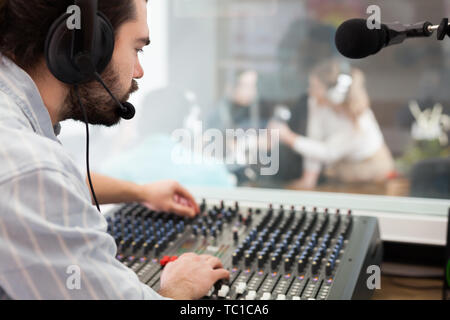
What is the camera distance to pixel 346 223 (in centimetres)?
104

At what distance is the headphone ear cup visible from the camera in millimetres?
669

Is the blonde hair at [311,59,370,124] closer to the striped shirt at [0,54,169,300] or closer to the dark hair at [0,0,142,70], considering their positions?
the dark hair at [0,0,142,70]

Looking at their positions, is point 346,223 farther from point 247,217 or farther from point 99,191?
point 99,191

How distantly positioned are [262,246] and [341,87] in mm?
2458

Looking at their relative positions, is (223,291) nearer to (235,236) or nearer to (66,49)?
(235,236)

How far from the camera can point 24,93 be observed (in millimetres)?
682

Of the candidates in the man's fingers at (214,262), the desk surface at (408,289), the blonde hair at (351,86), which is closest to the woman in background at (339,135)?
the blonde hair at (351,86)

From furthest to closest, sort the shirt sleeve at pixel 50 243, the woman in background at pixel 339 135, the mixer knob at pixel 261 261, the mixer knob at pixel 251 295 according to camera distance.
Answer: the woman in background at pixel 339 135 < the mixer knob at pixel 261 261 < the mixer knob at pixel 251 295 < the shirt sleeve at pixel 50 243

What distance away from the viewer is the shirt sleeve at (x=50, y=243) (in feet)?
1.77

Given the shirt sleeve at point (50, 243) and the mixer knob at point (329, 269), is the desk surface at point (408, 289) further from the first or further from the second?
the shirt sleeve at point (50, 243)

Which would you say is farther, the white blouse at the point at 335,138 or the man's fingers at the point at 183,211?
the white blouse at the point at 335,138

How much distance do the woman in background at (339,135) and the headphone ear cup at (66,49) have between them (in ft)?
8.38

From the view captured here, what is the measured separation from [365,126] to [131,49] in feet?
8.54
